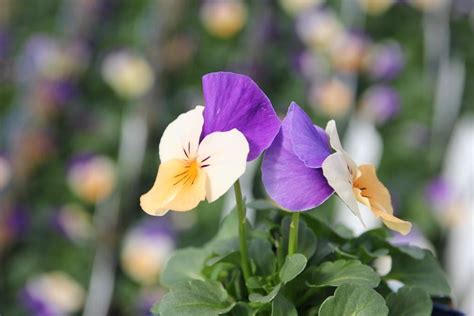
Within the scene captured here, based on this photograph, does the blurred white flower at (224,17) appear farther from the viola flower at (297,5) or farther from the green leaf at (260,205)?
the green leaf at (260,205)

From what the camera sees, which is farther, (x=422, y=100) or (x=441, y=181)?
(x=422, y=100)

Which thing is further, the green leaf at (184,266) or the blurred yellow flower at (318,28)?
the blurred yellow flower at (318,28)

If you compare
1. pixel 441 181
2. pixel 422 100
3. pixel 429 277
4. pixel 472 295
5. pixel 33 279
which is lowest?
pixel 33 279

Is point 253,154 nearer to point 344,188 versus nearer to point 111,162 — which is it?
point 344,188

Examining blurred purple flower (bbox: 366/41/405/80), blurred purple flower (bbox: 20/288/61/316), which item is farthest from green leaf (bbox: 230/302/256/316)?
blurred purple flower (bbox: 366/41/405/80)

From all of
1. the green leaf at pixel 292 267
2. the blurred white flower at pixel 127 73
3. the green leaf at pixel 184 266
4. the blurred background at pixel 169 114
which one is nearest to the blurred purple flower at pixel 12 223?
the blurred background at pixel 169 114

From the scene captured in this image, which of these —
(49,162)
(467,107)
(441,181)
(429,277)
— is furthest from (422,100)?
(429,277)

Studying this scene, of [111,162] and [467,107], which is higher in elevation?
[467,107]
